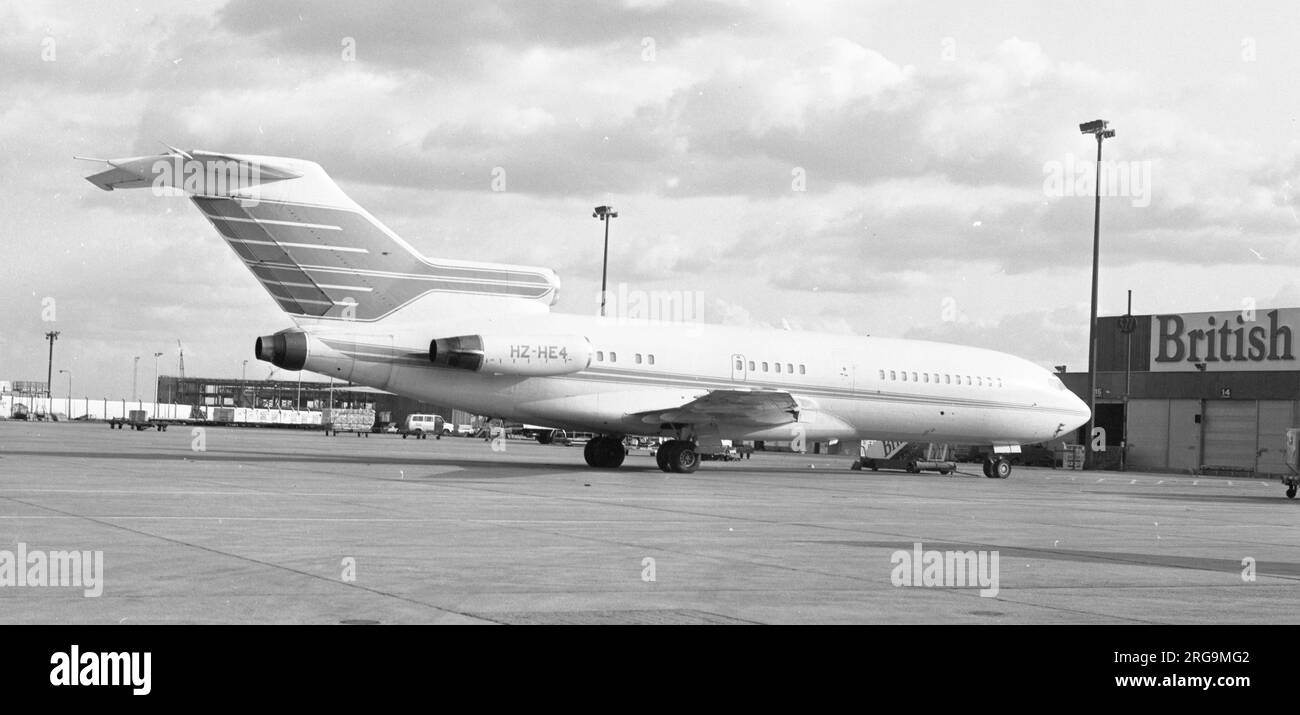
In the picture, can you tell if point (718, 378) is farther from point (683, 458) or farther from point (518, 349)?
point (518, 349)

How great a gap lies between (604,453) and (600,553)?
20.8 meters

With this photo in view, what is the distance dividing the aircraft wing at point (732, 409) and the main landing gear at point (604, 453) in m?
2.73

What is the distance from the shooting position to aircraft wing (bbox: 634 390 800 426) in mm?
30750

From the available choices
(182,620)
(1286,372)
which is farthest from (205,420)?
(182,620)

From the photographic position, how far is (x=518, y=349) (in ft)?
95.9

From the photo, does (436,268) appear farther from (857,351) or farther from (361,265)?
(857,351)

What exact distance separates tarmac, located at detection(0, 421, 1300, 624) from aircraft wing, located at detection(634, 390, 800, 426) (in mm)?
4796

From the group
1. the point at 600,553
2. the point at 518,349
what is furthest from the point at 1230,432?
the point at 600,553

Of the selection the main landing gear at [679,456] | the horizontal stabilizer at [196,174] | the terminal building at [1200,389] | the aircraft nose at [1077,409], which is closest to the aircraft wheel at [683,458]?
the main landing gear at [679,456]

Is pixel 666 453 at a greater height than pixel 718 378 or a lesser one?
lesser

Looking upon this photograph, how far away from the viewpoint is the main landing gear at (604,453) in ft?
111

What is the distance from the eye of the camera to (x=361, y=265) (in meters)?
28.1

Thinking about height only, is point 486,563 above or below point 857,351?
below
